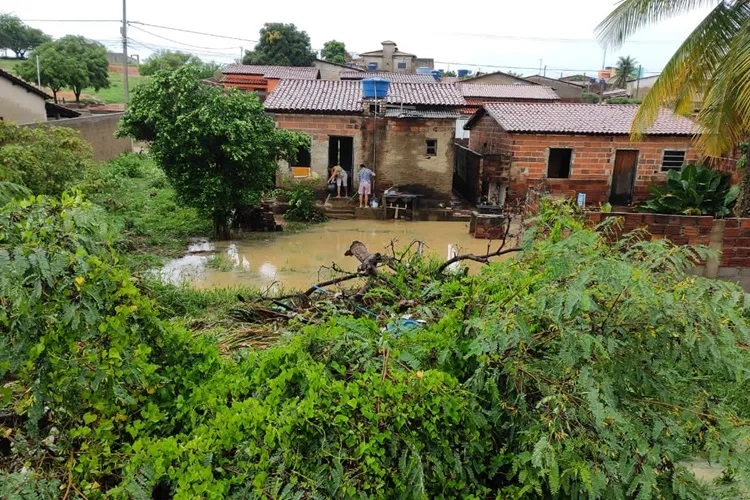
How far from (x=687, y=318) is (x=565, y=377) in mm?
642

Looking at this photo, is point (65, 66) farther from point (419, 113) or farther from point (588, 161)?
point (588, 161)

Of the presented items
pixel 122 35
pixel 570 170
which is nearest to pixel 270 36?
pixel 122 35

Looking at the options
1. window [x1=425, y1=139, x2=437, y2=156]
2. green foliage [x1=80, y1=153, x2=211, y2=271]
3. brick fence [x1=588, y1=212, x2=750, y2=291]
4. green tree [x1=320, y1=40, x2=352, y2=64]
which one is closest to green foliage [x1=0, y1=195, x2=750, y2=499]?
brick fence [x1=588, y1=212, x2=750, y2=291]

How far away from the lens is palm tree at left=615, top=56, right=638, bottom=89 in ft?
168

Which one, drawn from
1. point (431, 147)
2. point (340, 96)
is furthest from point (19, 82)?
point (431, 147)

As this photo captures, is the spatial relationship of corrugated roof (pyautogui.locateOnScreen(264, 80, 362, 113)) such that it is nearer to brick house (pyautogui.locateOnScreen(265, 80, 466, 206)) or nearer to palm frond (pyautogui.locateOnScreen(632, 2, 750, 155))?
brick house (pyautogui.locateOnScreen(265, 80, 466, 206))

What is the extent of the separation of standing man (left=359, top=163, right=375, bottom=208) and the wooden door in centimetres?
748

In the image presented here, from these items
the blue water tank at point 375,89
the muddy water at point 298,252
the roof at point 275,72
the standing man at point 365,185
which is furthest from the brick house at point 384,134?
the roof at point 275,72

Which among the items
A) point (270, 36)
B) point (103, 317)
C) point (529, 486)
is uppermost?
point (270, 36)

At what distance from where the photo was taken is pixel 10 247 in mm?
2354

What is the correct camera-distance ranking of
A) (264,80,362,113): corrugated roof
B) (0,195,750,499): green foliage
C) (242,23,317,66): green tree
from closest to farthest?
(0,195,750,499): green foliage → (264,80,362,113): corrugated roof → (242,23,317,66): green tree

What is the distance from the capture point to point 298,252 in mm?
11773

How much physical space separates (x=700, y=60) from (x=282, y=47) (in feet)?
124

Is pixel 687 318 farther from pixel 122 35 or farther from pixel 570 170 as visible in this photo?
pixel 122 35
